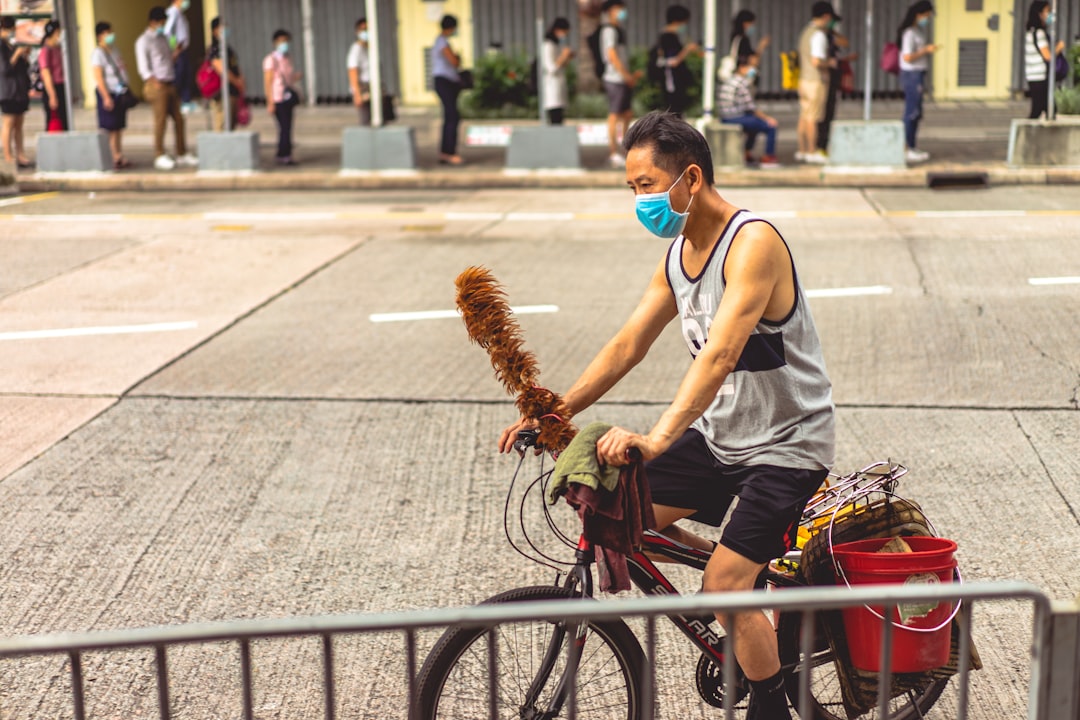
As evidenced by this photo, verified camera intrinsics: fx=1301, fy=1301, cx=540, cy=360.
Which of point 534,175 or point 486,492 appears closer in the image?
point 486,492

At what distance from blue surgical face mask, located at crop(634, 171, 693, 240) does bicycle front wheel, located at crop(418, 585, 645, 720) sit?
985 millimetres

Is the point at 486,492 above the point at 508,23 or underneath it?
underneath

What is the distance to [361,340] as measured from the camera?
340 inches

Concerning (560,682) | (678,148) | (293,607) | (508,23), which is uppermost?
(508,23)

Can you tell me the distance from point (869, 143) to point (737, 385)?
1329 centimetres

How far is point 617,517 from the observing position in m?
3.14

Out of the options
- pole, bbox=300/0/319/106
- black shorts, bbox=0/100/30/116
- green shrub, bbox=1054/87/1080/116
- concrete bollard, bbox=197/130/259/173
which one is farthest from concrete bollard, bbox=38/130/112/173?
green shrub, bbox=1054/87/1080/116

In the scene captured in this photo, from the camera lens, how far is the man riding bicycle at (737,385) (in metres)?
3.31

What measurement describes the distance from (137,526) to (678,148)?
3.30m

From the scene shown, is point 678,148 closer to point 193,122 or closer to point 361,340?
point 361,340

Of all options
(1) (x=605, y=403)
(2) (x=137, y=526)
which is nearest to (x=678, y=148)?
(2) (x=137, y=526)

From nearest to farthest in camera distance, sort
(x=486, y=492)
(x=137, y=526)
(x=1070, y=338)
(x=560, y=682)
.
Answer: (x=560, y=682)
(x=137, y=526)
(x=486, y=492)
(x=1070, y=338)

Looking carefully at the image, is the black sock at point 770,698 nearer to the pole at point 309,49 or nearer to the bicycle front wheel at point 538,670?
the bicycle front wheel at point 538,670

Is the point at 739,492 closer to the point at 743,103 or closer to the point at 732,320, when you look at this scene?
the point at 732,320
